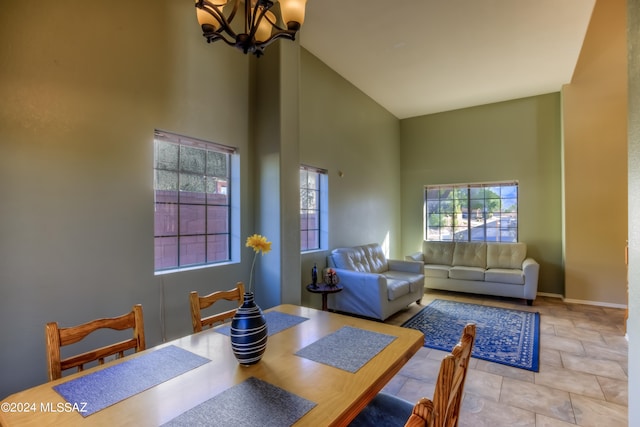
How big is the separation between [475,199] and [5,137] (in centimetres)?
623

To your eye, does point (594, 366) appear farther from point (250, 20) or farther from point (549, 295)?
point (250, 20)

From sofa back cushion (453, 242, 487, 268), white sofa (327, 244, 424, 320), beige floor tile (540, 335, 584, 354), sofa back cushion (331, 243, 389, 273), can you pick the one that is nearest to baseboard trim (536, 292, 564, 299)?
sofa back cushion (453, 242, 487, 268)

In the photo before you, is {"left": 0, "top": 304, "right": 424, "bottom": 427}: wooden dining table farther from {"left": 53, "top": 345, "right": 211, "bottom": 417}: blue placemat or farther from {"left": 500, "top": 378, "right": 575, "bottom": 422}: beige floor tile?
{"left": 500, "top": 378, "right": 575, "bottom": 422}: beige floor tile

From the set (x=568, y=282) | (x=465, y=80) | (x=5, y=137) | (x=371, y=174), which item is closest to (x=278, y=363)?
(x=5, y=137)

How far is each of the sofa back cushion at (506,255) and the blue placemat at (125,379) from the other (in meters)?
5.28

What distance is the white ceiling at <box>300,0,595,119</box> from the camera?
120 inches

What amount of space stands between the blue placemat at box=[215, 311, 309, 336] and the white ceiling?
9.35 feet

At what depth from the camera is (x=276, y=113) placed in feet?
10.1

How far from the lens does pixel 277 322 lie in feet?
5.78

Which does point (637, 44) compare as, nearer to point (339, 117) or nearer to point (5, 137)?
point (5, 137)

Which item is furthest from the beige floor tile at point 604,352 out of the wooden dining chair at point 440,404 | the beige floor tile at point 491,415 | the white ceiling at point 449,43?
the white ceiling at point 449,43

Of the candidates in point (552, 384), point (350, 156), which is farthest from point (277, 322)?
point (350, 156)

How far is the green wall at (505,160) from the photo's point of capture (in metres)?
5.21

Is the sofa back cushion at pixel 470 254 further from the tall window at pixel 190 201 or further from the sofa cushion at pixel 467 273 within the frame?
the tall window at pixel 190 201
